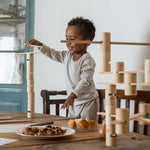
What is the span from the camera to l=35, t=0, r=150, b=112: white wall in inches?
86.0

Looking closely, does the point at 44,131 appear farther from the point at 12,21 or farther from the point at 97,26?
the point at 12,21

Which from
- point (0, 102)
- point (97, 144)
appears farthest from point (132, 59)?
point (0, 102)

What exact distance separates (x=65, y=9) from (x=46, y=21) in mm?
303

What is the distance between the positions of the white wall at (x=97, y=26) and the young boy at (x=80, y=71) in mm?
198

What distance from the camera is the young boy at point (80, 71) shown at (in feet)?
7.18

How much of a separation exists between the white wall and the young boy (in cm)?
20

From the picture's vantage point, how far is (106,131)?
111 centimetres

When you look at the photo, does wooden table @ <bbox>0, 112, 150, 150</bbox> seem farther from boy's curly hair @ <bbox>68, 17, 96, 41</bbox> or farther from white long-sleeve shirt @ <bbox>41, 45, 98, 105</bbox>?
boy's curly hair @ <bbox>68, 17, 96, 41</bbox>

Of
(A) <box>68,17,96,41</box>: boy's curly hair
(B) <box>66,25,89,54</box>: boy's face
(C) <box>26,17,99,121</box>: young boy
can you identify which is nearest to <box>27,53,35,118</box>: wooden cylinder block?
(C) <box>26,17,99,121</box>: young boy

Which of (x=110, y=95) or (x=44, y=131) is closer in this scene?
(x=110, y=95)

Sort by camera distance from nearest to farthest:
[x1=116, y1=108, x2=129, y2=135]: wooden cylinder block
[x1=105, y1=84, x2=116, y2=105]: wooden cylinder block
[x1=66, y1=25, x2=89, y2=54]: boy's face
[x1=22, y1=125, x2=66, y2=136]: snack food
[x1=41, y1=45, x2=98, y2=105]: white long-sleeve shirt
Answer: [x1=116, y1=108, x2=129, y2=135]: wooden cylinder block → [x1=105, y1=84, x2=116, y2=105]: wooden cylinder block → [x1=22, y1=125, x2=66, y2=136]: snack food → [x1=41, y1=45, x2=98, y2=105]: white long-sleeve shirt → [x1=66, y1=25, x2=89, y2=54]: boy's face

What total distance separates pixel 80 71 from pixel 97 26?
51 cm

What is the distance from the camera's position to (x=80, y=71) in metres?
2.25

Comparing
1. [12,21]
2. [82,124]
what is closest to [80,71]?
[82,124]
